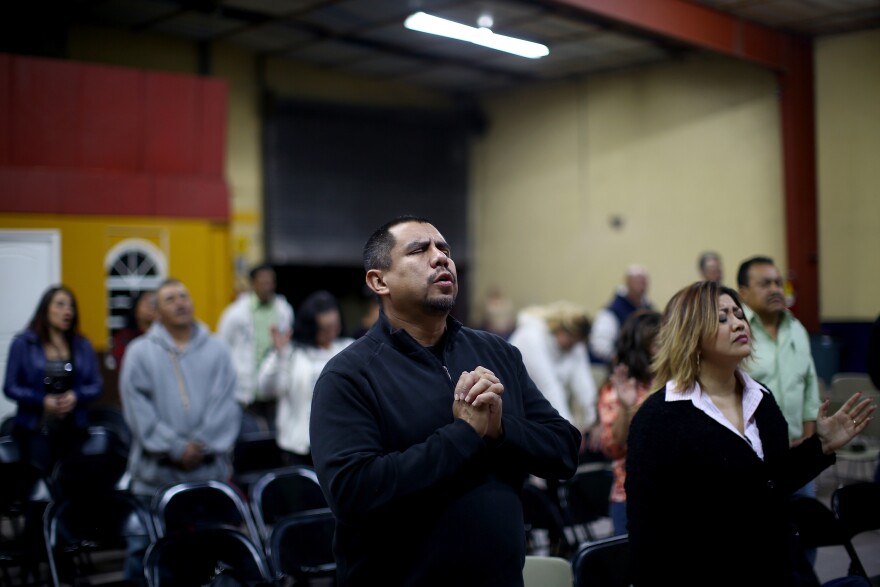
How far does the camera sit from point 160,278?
967 centimetres

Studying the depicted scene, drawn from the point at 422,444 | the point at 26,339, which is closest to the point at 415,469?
the point at 422,444

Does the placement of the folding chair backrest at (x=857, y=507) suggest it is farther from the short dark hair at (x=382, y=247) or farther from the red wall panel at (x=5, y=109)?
the red wall panel at (x=5, y=109)

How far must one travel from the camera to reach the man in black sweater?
2023 millimetres

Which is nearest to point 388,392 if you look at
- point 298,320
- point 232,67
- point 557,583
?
point 557,583

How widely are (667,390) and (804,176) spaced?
26.5 ft

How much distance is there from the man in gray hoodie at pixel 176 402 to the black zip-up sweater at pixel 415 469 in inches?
104

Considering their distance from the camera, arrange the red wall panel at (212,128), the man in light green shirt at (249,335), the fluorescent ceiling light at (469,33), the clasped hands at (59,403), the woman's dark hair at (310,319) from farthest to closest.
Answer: the red wall panel at (212,128)
the fluorescent ceiling light at (469,33)
the man in light green shirt at (249,335)
the clasped hands at (59,403)
the woman's dark hair at (310,319)

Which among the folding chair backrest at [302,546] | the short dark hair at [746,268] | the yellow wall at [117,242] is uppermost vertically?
the yellow wall at [117,242]

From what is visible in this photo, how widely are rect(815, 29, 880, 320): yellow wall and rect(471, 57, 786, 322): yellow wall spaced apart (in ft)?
1.74

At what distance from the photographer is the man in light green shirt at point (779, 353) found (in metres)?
4.05

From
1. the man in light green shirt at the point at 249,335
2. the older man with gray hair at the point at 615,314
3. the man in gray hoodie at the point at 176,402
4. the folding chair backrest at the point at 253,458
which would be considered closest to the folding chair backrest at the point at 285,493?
the man in gray hoodie at the point at 176,402

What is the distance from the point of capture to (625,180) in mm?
11883

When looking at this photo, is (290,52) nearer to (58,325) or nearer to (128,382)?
(58,325)

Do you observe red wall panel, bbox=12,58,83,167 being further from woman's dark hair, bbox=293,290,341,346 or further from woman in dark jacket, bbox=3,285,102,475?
woman's dark hair, bbox=293,290,341,346
